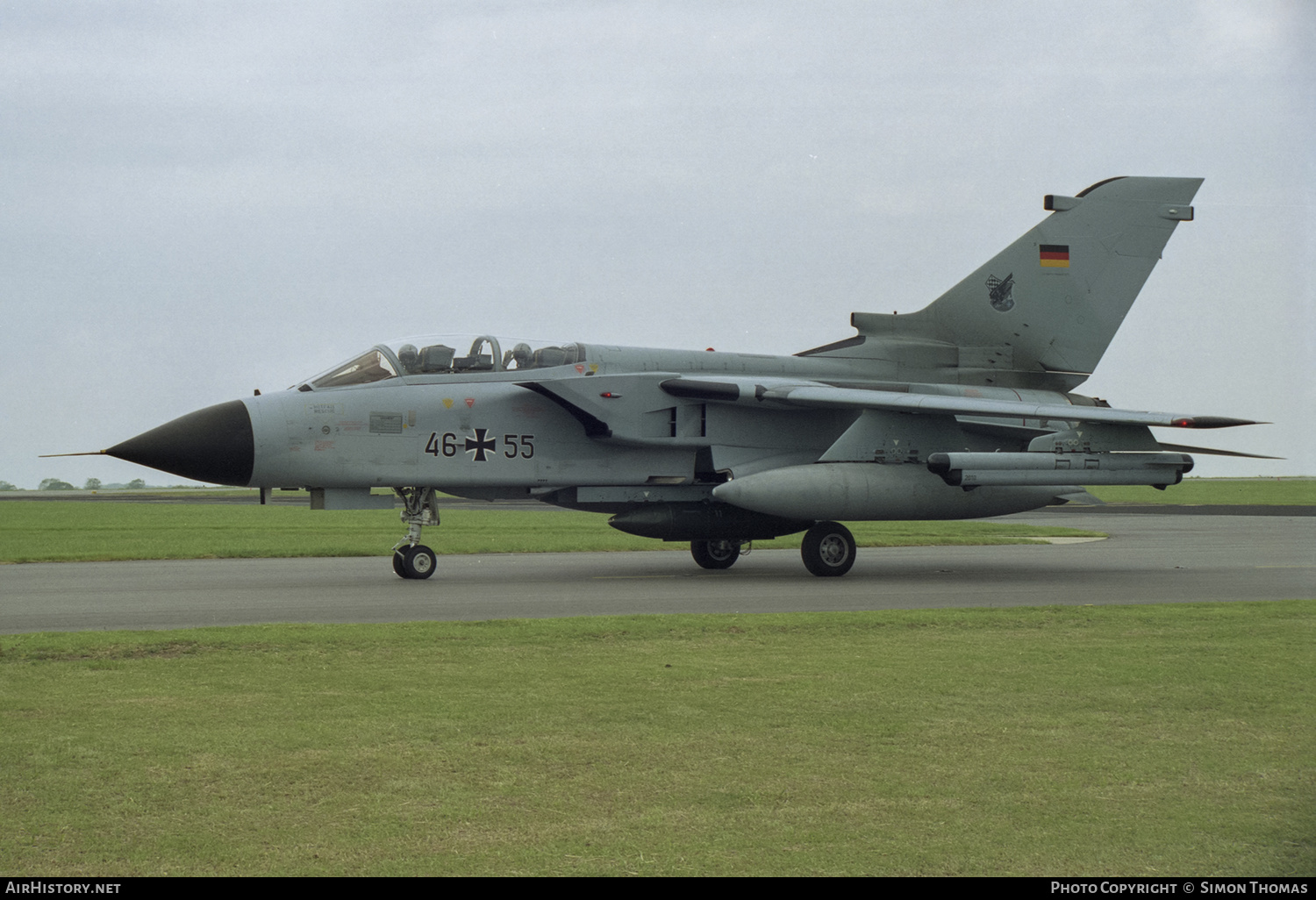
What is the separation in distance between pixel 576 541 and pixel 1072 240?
10.6 m

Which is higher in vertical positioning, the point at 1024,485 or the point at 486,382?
the point at 486,382

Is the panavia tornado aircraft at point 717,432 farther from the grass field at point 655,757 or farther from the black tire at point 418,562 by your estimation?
the grass field at point 655,757

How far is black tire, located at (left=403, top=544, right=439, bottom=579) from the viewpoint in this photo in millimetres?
14953

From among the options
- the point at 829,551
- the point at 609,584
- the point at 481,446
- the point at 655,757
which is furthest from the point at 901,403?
the point at 655,757

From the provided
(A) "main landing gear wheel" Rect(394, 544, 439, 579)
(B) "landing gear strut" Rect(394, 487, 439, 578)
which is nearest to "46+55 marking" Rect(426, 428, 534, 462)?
(B) "landing gear strut" Rect(394, 487, 439, 578)

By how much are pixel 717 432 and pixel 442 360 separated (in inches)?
163

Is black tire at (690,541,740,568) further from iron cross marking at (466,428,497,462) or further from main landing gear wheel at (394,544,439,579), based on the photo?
main landing gear wheel at (394,544,439,579)

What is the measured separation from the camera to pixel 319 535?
25062 mm

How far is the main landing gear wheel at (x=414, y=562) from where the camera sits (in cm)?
1496

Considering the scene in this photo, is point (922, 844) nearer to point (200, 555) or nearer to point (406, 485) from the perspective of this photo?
point (406, 485)

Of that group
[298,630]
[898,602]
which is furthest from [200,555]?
[898,602]

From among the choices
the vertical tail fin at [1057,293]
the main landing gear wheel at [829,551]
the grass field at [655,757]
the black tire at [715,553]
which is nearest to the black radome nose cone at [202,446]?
the grass field at [655,757]

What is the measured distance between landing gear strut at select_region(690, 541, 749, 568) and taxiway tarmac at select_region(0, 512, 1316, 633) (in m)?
0.28

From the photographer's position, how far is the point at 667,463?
1689 cm
